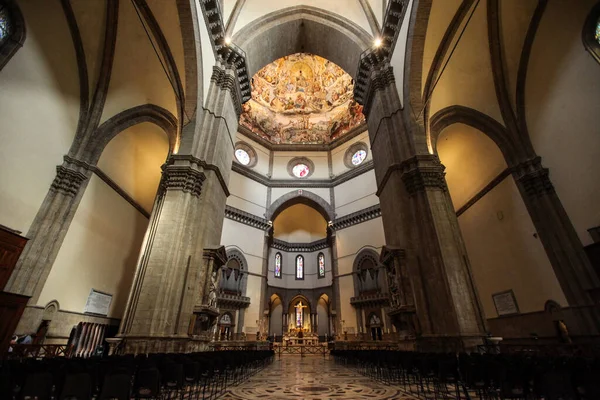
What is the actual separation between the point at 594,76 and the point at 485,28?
341cm

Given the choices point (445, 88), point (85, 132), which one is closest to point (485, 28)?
point (445, 88)

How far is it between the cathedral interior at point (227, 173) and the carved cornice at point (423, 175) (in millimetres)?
50

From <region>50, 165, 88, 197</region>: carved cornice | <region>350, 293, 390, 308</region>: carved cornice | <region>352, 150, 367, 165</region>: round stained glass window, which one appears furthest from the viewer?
<region>352, 150, 367, 165</region>: round stained glass window

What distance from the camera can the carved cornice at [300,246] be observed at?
2661 cm

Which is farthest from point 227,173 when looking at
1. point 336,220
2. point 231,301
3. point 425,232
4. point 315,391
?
point 336,220

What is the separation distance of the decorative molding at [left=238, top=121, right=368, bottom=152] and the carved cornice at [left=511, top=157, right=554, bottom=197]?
16.1 m

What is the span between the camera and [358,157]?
981 inches

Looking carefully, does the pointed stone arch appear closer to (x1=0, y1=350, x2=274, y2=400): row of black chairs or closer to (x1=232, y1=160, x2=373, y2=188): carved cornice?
(x1=232, y1=160, x2=373, y2=188): carved cornice

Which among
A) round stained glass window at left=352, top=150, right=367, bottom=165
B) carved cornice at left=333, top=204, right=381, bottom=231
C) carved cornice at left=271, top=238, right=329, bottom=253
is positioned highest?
round stained glass window at left=352, top=150, right=367, bottom=165

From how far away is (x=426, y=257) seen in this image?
7754 mm

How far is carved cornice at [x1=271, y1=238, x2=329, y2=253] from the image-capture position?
26612 mm

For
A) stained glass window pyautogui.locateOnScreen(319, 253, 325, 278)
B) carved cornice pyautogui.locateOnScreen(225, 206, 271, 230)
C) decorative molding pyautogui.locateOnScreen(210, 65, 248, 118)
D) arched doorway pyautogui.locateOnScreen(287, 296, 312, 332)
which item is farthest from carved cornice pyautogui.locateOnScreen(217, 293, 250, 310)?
decorative molding pyautogui.locateOnScreen(210, 65, 248, 118)

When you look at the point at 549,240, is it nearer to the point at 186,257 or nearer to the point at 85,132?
the point at 186,257

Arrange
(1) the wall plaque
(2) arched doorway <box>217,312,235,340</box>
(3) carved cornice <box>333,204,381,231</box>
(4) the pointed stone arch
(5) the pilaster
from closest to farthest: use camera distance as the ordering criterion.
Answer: (5) the pilaster, (1) the wall plaque, (2) arched doorway <box>217,312,235,340</box>, (3) carved cornice <box>333,204,381,231</box>, (4) the pointed stone arch
